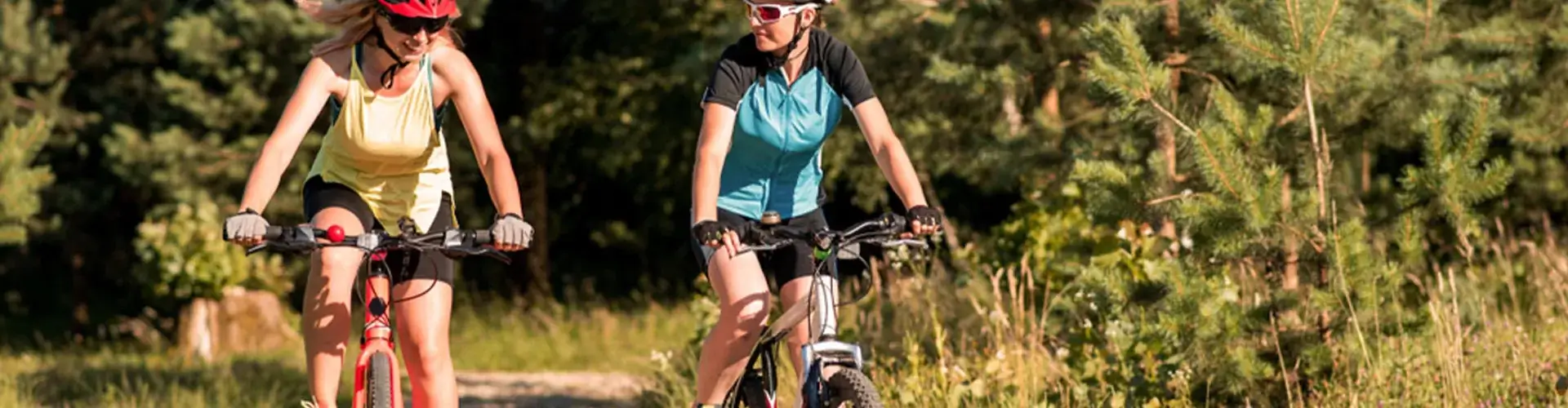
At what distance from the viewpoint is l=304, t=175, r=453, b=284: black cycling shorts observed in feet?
17.9

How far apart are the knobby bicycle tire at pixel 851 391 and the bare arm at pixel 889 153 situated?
0.58 m

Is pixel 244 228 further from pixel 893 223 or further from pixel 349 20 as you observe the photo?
pixel 893 223

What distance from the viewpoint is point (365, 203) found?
552cm

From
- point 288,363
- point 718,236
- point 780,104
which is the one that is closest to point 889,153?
point 780,104

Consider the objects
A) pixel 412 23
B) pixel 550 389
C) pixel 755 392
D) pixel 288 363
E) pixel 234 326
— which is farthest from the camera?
pixel 234 326

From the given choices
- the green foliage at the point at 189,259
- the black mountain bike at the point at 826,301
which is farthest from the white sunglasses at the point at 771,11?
the green foliage at the point at 189,259

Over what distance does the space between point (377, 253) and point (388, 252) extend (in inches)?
9.3

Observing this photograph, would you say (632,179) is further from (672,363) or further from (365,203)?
(365,203)

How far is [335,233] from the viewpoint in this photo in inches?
195

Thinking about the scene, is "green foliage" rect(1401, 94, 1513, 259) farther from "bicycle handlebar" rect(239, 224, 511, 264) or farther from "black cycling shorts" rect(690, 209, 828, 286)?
"bicycle handlebar" rect(239, 224, 511, 264)

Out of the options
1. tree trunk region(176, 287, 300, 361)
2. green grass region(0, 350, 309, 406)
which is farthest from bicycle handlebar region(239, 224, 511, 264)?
tree trunk region(176, 287, 300, 361)

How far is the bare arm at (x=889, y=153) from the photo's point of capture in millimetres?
5328

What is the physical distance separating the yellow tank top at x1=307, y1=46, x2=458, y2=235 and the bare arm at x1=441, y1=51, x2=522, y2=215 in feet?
0.22

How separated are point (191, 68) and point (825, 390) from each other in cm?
1474
